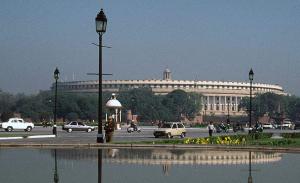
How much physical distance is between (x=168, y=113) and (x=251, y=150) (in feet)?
425

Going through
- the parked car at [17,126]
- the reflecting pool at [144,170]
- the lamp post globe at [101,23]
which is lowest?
the reflecting pool at [144,170]

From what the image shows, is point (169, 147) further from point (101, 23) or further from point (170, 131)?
point (170, 131)

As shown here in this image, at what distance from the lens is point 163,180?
494 inches

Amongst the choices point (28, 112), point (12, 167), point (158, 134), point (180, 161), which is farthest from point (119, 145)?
point (28, 112)

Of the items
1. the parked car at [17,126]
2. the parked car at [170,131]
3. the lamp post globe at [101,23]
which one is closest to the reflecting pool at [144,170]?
the lamp post globe at [101,23]

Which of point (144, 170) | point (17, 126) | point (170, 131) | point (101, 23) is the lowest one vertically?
point (144, 170)

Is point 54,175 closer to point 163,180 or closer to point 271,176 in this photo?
point 163,180

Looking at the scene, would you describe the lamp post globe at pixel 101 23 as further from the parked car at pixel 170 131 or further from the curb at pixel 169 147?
the parked car at pixel 170 131

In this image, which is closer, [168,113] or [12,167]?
[12,167]

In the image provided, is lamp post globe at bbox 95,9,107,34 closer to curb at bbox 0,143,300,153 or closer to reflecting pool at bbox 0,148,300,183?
curb at bbox 0,143,300,153

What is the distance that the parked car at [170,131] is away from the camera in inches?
1929

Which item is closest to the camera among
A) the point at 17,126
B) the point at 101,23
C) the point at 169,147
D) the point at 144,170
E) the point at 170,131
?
the point at 144,170

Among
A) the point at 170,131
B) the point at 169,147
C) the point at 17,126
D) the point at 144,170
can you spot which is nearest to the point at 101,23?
the point at 169,147

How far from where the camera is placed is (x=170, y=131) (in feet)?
164
